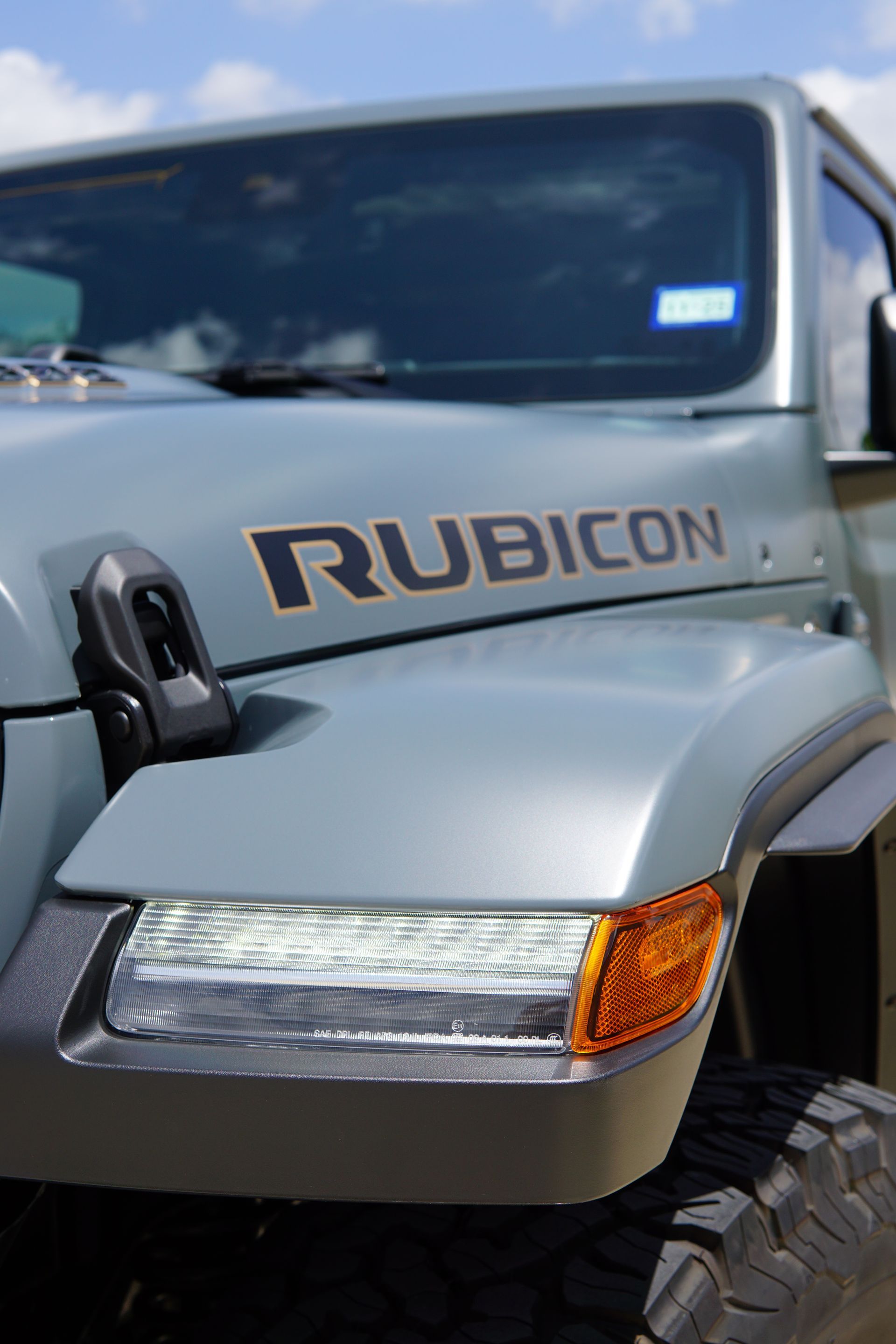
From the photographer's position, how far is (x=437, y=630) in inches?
57.7

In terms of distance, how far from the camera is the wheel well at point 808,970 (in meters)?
1.62

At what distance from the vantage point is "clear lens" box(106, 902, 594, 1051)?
925mm

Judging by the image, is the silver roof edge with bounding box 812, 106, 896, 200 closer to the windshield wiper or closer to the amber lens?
the windshield wiper

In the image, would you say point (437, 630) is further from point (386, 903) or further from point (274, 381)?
point (274, 381)

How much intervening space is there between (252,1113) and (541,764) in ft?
1.09

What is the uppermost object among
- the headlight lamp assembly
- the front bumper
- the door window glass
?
the door window glass

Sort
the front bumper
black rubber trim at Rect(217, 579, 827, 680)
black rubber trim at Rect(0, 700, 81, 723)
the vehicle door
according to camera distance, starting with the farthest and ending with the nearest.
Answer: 1. the vehicle door
2. black rubber trim at Rect(217, 579, 827, 680)
3. black rubber trim at Rect(0, 700, 81, 723)
4. the front bumper

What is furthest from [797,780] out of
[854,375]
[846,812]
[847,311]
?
[847,311]

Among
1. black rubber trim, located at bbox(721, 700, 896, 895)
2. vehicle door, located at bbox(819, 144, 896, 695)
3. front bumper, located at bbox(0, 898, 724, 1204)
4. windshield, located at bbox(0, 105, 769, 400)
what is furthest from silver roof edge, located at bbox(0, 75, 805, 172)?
front bumper, located at bbox(0, 898, 724, 1204)

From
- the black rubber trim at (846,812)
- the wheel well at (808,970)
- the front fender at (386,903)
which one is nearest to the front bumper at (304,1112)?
the front fender at (386,903)

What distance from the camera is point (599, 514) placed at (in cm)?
178

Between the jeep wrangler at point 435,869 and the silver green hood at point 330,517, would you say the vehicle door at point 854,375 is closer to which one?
the jeep wrangler at point 435,869

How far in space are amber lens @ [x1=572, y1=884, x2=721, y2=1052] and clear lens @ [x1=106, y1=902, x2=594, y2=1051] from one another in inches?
0.6

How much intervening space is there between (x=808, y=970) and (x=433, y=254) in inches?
56.3
